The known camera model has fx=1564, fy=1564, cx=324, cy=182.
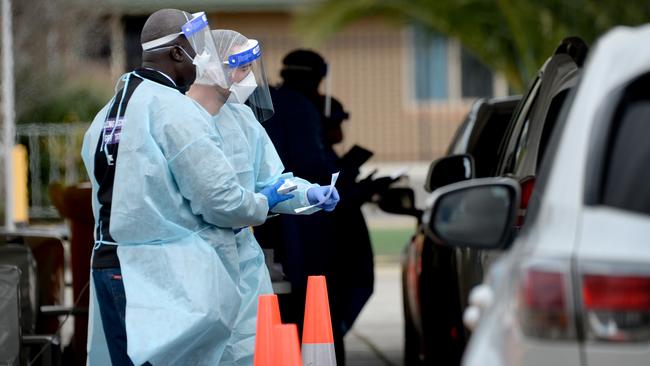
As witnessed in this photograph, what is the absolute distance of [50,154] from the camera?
24.8m

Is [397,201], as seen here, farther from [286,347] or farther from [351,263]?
[286,347]

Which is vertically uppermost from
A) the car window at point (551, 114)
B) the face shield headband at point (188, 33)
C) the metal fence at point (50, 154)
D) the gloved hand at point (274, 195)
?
the face shield headband at point (188, 33)

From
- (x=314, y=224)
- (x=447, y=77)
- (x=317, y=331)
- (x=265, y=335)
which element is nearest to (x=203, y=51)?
(x=317, y=331)

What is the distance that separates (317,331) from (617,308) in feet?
9.46

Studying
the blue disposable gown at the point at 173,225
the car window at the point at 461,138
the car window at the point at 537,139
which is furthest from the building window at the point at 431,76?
the blue disposable gown at the point at 173,225

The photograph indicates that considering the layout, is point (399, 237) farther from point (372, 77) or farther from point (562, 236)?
point (562, 236)

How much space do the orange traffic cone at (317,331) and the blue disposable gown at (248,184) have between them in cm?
27

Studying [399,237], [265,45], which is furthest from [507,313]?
[265,45]

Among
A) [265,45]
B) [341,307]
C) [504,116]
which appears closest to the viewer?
[341,307]

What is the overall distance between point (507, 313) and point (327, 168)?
4.95 meters

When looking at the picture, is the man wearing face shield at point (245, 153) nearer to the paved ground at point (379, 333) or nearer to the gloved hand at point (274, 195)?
the gloved hand at point (274, 195)

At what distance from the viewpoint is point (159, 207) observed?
5891 mm

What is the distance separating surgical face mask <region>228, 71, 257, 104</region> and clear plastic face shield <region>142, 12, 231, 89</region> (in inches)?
6.3

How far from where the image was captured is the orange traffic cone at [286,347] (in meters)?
5.48
